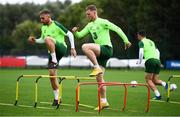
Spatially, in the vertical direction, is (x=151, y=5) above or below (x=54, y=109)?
above

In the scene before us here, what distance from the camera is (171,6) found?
58.9 m

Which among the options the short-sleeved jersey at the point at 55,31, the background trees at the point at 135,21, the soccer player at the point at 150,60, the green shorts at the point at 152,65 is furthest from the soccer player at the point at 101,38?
the background trees at the point at 135,21

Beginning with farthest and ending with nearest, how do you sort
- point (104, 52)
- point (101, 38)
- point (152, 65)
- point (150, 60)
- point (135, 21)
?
1. point (135, 21)
2. point (150, 60)
3. point (152, 65)
4. point (101, 38)
5. point (104, 52)

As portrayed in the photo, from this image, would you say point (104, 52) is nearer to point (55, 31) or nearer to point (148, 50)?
point (55, 31)

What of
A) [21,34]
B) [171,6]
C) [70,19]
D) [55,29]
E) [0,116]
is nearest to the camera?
[0,116]

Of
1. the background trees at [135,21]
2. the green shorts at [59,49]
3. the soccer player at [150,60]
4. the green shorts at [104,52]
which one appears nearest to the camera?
the green shorts at [104,52]

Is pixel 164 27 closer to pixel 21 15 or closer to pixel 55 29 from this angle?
pixel 55 29

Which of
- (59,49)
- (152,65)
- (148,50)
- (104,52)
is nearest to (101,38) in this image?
(104,52)

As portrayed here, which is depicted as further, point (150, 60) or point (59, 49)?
point (150, 60)

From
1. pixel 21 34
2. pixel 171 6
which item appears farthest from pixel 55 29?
pixel 21 34

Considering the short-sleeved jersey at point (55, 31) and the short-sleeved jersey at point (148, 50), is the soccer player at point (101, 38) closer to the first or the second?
the short-sleeved jersey at point (55, 31)

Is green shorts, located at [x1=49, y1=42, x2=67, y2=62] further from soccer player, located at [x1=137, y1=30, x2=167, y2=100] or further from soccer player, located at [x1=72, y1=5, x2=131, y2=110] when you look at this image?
soccer player, located at [x1=137, y1=30, x2=167, y2=100]

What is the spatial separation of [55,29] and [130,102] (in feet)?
10.5

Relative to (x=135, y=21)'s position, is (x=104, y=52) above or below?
below
